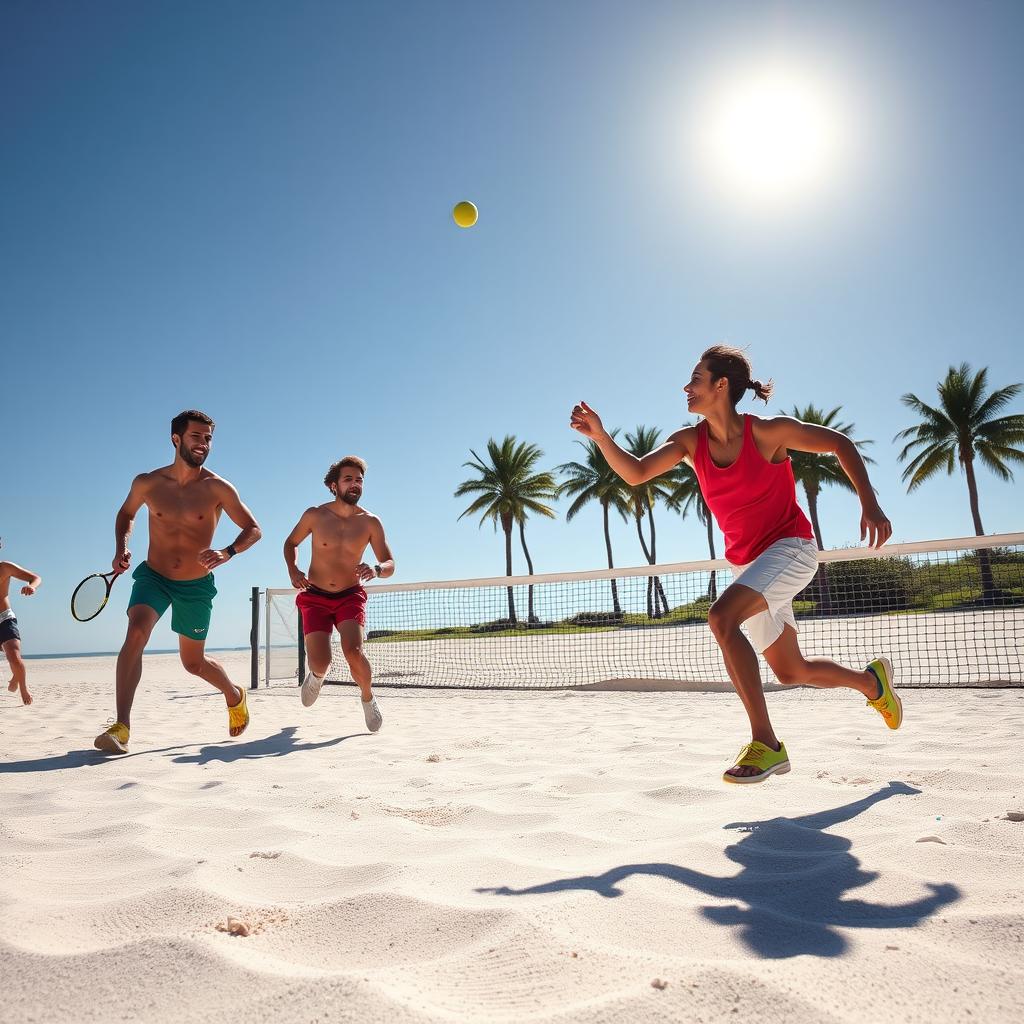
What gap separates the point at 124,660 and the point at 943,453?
44.5 meters

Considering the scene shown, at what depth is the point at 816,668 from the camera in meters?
3.52

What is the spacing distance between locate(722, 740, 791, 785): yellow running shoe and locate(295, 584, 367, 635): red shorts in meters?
3.90

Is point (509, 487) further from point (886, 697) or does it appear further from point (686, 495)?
point (886, 697)

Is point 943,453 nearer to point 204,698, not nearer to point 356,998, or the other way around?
point 204,698

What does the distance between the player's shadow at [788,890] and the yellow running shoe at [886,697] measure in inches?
→ 58.6

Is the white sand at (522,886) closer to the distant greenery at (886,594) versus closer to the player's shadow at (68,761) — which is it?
the player's shadow at (68,761)

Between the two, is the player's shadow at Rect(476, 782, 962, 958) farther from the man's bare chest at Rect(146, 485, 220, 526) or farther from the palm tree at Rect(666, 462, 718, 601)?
the palm tree at Rect(666, 462, 718, 601)

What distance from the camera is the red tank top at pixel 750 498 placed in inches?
137

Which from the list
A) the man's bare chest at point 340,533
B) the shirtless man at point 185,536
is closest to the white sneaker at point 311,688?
the shirtless man at point 185,536

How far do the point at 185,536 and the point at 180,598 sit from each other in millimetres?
464

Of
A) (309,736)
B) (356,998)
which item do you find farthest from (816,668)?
(309,736)

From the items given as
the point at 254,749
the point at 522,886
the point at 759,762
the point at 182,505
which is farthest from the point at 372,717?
the point at 522,886

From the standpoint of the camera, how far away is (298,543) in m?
6.40

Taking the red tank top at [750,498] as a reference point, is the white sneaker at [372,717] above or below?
below
